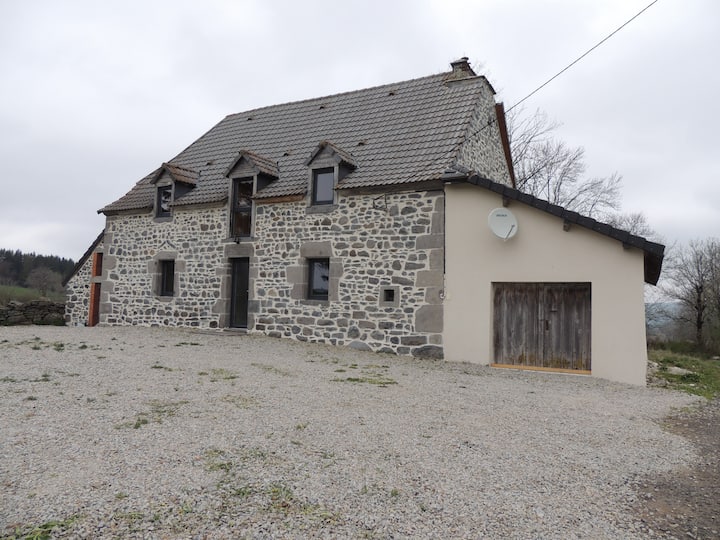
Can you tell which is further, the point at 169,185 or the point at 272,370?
the point at 169,185

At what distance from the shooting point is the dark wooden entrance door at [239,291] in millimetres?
12328

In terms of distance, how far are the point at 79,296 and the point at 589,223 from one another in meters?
14.7

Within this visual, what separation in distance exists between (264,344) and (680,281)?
27.4 m

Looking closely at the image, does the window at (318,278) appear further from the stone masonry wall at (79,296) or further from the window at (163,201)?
the stone masonry wall at (79,296)

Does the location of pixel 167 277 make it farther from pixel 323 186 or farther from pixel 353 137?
pixel 353 137

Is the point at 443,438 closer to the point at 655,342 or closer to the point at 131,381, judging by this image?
the point at 131,381

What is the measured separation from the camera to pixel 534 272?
8.78 m

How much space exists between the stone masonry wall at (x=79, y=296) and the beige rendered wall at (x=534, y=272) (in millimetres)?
11656

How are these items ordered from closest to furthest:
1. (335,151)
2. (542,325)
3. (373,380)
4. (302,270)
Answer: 1. (373,380)
2. (542,325)
3. (335,151)
4. (302,270)

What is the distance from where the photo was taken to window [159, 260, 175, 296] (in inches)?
531

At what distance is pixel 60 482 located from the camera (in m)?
3.15

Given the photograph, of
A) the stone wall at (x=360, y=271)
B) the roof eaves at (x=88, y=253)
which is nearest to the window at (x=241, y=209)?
the stone wall at (x=360, y=271)

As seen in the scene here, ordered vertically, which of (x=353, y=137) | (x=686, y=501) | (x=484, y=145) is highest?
(x=353, y=137)

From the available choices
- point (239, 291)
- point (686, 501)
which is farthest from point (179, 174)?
point (686, 501)
